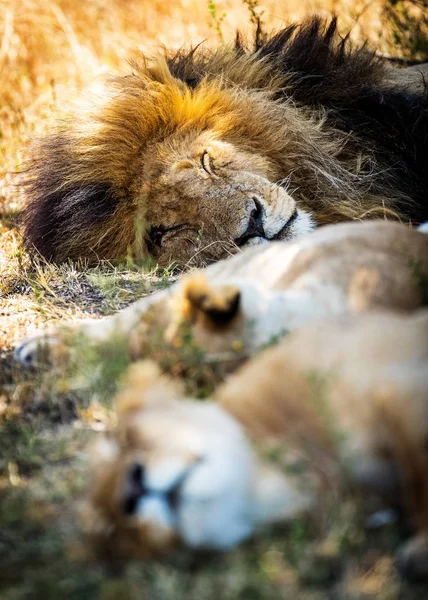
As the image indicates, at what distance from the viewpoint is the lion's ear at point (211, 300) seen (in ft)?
7.38

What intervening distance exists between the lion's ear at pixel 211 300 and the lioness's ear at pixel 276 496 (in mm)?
568

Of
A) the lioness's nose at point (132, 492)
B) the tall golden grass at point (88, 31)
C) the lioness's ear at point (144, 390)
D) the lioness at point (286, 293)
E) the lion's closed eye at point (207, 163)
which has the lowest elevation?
the tall golden grass at point (88, 31)

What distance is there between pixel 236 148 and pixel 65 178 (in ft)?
2.57

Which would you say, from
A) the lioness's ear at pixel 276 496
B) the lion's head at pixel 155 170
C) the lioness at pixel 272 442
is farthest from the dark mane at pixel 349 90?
the lioness's ear at pixel 276 496

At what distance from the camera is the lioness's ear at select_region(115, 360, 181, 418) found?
193cm

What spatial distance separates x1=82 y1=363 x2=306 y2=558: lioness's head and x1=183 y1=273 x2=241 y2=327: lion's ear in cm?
43

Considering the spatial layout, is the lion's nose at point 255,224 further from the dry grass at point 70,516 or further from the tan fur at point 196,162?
the dry grass at point 70,516

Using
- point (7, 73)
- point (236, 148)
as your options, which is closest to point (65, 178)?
point (236, 148)

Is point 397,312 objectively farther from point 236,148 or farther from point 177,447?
point 236,148

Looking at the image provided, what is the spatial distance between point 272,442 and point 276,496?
0.13 m

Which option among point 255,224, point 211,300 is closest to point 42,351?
point 211,300

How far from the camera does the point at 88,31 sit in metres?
7.18

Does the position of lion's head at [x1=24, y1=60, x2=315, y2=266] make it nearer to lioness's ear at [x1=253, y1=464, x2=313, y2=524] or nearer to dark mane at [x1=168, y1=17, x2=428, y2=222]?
dark mane at [x1=168, y1=17, x2=428, y2=222]

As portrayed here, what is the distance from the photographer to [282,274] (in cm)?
260
